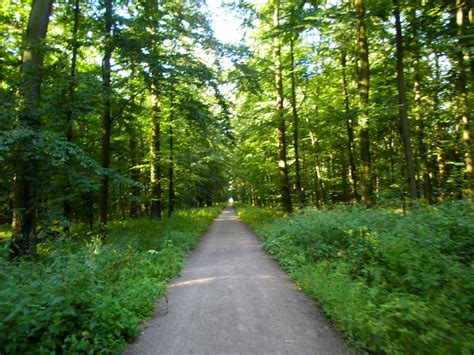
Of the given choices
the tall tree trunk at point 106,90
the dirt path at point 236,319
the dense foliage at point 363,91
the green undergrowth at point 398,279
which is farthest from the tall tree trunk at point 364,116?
the tall tree trunk at point 106,90

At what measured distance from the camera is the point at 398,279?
5.32 meters

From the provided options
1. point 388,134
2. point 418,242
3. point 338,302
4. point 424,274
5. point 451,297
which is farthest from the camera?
point 388,134

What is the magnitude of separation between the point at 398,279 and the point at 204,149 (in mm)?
19496

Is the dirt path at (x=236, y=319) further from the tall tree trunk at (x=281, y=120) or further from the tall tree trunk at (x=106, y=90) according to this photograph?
the tall tree trunk at (x=281, y=120)

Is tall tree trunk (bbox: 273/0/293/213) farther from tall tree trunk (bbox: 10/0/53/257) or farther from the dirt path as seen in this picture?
tall tree trunk (bbox: 10/0/53/257)

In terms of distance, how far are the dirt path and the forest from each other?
329mm

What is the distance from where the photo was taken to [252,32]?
20562 mm

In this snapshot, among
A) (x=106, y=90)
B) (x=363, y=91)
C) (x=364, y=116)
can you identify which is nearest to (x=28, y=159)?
(x=106, y=90)

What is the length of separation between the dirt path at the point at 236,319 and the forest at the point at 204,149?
329 millimetres

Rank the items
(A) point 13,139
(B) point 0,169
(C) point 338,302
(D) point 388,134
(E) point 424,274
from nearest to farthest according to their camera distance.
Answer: (E) point 424,274, (C) point 338,302, (A) point 13,139, (B) point 0,169, (D) point 388,134

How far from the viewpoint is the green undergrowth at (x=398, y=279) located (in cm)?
403

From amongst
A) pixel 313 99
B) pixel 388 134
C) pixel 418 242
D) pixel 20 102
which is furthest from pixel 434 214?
pixel 388 134

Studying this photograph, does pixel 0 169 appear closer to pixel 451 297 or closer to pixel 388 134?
pixel 451 297

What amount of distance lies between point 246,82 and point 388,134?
48.1 feet
